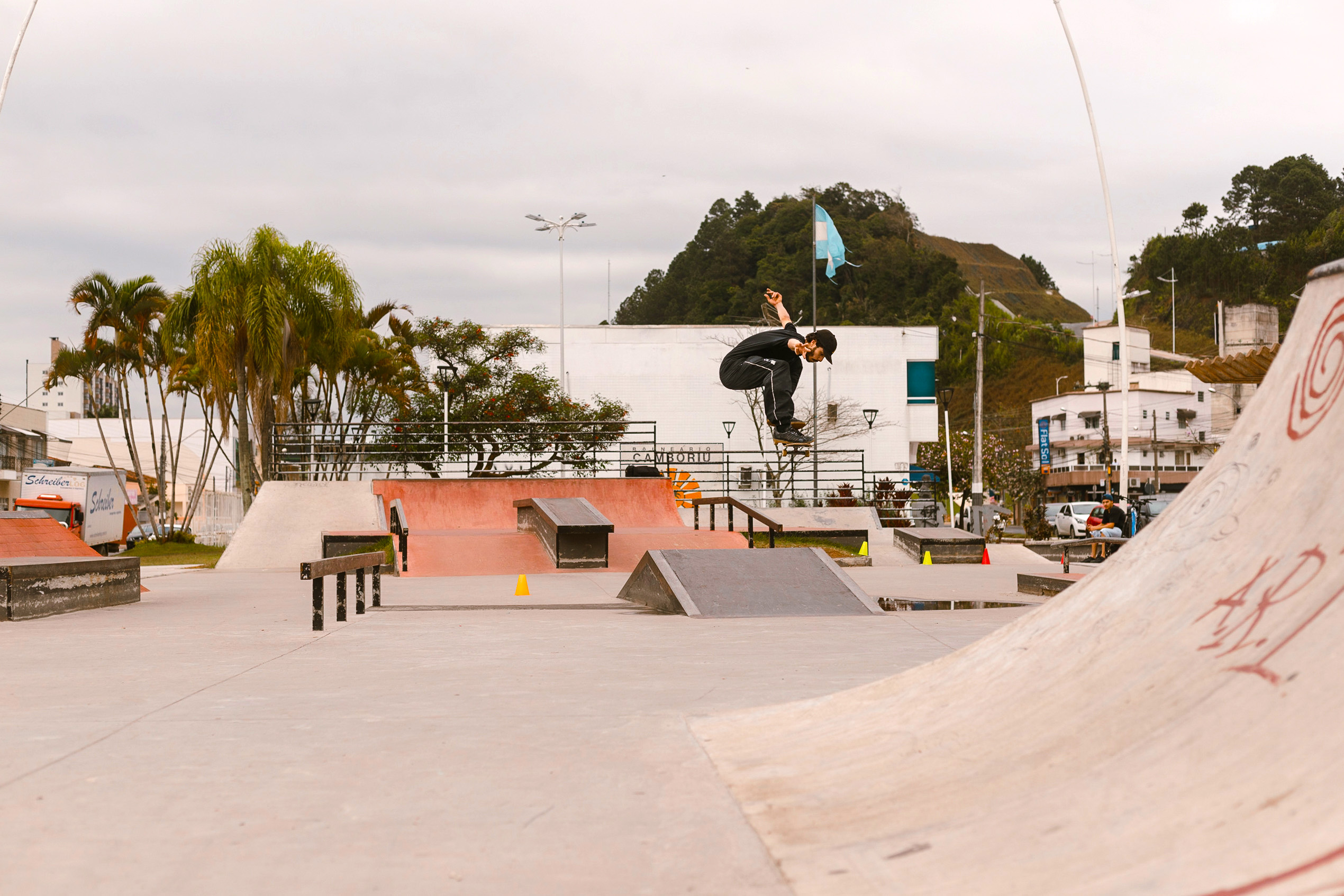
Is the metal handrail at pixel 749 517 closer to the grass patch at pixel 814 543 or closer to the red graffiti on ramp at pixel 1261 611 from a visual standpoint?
the grass patch at pixel 814 543

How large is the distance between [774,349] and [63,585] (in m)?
9.31

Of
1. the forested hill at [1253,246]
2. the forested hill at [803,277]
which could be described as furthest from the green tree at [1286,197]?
the forested hill at [803,277]

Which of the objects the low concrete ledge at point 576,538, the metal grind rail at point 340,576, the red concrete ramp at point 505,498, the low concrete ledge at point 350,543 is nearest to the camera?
the metal grind rail at point 340,576

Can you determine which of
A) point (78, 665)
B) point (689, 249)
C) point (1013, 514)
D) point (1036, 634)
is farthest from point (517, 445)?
point (689, 249)

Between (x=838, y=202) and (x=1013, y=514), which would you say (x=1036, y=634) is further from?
(x=838, y=202)

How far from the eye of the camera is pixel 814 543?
21.1m

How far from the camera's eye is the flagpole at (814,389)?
2467cm

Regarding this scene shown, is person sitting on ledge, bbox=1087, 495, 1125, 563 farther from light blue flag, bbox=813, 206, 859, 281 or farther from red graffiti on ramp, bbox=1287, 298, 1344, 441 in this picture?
light blue flag, bbox=813, 206, 859, 281

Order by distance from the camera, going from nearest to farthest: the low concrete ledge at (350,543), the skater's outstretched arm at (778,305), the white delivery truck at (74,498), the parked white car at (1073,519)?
the skater's outstretched arm at (778,305) → the low concrete ledge at (350,543) → the white delivery truck at (74,498) → the parked white car at (1073,519)

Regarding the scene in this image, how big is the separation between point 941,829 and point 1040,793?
272 millimetres

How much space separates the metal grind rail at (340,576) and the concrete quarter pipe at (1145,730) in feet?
15.4

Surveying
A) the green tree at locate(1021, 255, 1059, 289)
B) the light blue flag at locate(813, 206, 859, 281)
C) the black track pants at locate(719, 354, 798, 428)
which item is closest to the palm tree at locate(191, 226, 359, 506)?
the black track pants at locate(719, 354, 798, 428)

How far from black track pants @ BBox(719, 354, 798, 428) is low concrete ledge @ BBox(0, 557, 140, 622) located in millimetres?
7992

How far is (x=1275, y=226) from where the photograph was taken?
93.6 m
